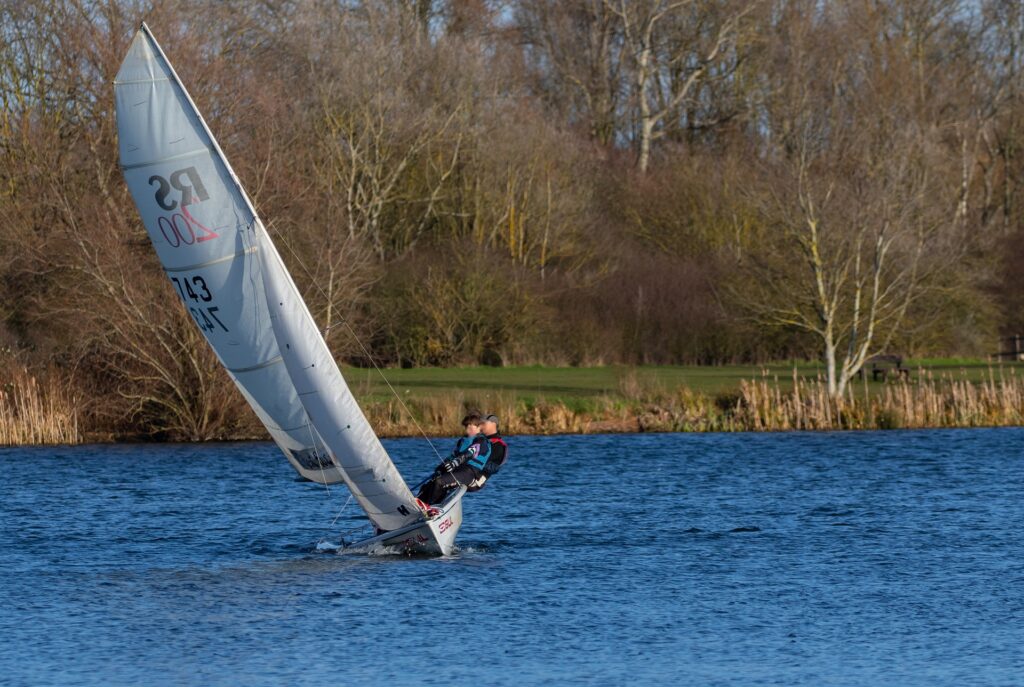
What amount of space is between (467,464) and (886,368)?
90.6 ft

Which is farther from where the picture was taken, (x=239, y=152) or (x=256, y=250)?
(x=239, y=152)

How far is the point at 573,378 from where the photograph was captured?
44.1 metres

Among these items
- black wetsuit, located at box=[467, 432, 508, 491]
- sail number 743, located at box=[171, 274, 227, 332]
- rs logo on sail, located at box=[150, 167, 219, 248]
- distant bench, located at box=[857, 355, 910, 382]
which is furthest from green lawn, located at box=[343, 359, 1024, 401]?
rs logo on sail, located at box=[150, 167, 219, 248]

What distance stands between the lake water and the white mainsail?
5.95 ft

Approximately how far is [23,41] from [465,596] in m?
28.9

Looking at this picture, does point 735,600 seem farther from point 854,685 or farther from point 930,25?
point 930,25

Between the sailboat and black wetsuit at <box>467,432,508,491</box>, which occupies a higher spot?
the sailboat

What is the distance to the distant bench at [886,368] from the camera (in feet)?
138

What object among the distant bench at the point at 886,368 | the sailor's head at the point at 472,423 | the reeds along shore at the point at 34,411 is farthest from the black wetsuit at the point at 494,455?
the distant bench at the point at 886,368

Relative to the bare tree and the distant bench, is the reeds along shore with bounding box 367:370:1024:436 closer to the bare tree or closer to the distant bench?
the distant bench

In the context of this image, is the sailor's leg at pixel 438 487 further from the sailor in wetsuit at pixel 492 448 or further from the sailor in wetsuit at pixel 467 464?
the sailor in wetsuit at pixel 492 448

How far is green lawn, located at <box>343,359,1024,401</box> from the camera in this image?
38188 mm

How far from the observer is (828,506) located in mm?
24891

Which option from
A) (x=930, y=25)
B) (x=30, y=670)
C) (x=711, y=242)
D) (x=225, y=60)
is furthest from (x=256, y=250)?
(x=930, y=25)
